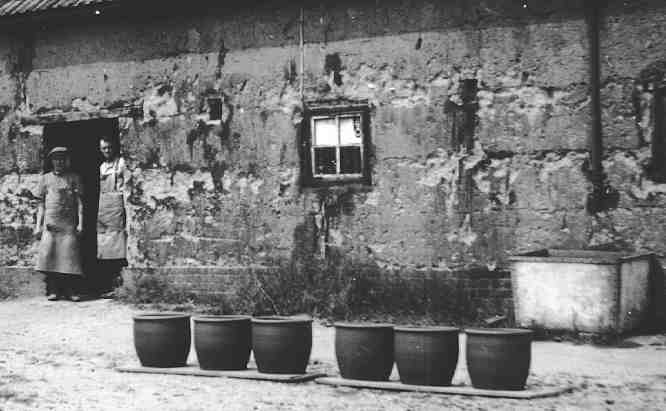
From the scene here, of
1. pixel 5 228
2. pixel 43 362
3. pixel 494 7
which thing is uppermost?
pixel 494 7

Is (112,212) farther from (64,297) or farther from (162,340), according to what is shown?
(162,340)

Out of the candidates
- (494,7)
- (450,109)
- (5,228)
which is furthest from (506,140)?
(5,228)

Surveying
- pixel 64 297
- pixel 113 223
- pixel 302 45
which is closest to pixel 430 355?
pixel 302 45

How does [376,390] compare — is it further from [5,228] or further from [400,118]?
[5,228]

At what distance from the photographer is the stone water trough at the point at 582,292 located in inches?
340

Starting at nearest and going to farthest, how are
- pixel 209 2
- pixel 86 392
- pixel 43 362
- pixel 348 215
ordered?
1. pixel 86 392
2. pixel 43 362
3. pixel 348 215
4. pixel 209 2

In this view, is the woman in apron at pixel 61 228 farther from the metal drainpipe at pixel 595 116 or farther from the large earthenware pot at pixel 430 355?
the large earthenware pot at pixel 430 355

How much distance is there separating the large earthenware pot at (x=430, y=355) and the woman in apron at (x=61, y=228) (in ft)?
21.6

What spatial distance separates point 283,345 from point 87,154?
7440mm

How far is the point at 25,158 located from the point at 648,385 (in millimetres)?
9089

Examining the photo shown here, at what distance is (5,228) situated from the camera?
43.2 ft

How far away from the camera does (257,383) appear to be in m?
6.97

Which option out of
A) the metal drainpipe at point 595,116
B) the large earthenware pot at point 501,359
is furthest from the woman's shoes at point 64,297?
the large earthenware pot at point 501,359

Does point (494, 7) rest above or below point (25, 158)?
above
